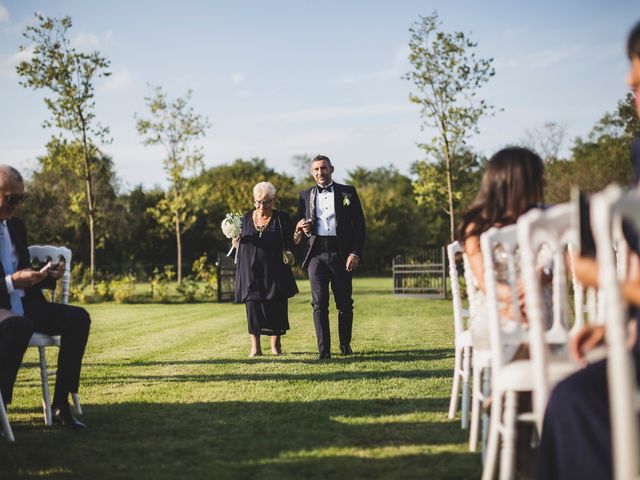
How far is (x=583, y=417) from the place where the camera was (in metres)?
2.43

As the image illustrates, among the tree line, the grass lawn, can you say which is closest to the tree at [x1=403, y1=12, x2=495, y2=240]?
the tree line

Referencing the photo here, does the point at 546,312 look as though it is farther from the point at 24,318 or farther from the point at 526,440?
the point at 24,318

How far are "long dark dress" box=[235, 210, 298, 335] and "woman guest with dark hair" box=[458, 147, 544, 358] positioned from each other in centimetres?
523

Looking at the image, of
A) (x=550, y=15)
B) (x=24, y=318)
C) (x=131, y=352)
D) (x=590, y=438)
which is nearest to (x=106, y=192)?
(x=550, y=15)

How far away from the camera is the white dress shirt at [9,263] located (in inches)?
195

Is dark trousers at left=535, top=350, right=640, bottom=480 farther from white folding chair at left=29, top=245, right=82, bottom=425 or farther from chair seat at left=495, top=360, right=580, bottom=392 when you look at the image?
white folding chair at left=29, top=245, right=82, bottom=425

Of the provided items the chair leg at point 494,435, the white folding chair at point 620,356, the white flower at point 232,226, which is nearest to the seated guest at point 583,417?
the white folding chair at point 620,356

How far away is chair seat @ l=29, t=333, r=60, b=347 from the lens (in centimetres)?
505

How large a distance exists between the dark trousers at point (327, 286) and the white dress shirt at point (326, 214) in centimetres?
22

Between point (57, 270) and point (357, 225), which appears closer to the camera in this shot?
point (57, 270)

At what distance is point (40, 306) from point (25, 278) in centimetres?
49

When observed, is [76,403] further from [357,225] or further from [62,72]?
[62,72]

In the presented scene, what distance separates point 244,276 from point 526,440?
19.6 feet

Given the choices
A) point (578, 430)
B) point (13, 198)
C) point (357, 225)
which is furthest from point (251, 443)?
point (357, 225)
